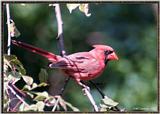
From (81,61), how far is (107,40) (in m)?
0.17

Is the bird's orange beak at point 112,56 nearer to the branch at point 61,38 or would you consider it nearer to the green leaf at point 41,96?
the branch at point 61,38

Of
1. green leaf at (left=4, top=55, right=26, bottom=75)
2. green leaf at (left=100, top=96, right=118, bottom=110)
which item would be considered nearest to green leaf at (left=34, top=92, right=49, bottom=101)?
green leaf at (left=4, top=55, right=26, bottom=75)

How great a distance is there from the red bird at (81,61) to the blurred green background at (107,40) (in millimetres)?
27

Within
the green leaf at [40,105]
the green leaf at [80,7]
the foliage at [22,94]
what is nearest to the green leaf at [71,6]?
the green leaf at [80,7]

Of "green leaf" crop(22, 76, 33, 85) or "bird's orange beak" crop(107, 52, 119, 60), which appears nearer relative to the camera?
"green leaf" crop(22, 76, 33, 85)

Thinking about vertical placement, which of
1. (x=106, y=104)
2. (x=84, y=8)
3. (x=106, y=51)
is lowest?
(x=106, y=104)

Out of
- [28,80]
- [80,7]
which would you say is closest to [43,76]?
[28,80]

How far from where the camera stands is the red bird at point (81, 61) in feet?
11.9

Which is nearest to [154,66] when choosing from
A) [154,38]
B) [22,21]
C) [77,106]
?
[154,38]

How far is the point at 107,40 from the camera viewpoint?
3.75m

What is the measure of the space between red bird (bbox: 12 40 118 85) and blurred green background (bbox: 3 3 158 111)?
27 millimetres

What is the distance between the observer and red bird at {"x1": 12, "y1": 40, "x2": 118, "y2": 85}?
3.63m

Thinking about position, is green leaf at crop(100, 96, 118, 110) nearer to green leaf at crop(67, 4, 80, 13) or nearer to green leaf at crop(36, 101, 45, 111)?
green leaf at crop(36, 101, 45, 111)

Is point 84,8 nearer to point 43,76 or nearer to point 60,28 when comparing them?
point 60,28
